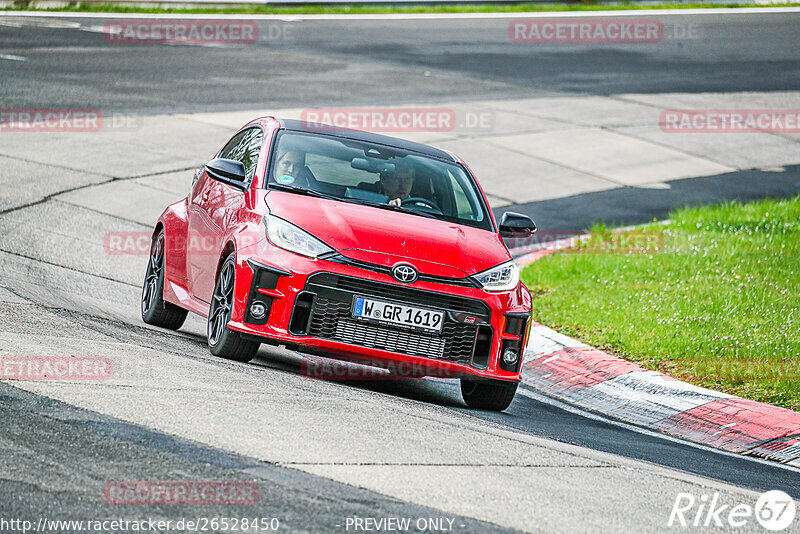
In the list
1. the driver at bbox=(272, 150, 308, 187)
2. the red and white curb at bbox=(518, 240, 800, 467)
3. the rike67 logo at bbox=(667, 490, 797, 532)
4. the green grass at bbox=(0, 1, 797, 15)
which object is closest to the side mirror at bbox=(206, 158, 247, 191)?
the driver at bbox=(272, 150, 308, 187)

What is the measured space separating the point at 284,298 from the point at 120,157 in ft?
31.6

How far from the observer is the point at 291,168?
8562mm

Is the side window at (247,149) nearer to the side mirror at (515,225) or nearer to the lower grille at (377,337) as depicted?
the lower grille at (377,337)

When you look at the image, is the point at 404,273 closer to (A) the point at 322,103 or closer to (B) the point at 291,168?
(B) the point at 291,168

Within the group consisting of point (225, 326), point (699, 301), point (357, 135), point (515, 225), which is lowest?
point (699, 301)

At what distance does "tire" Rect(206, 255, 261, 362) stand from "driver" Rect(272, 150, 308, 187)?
74cm

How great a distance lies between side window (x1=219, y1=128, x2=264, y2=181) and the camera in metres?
8.78

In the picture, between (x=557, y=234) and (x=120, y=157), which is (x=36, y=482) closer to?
(x=557, y=234)

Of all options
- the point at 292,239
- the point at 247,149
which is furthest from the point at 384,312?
the point at 247,149

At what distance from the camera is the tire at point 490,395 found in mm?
8055

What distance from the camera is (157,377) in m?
6.79

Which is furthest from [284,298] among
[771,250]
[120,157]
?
[120,157]

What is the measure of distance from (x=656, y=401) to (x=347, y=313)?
265 cm

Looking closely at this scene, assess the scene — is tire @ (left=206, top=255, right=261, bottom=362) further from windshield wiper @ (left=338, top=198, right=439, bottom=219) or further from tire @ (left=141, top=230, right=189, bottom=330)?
tire @ (left=141, top=230, right=189, bottom=330)
